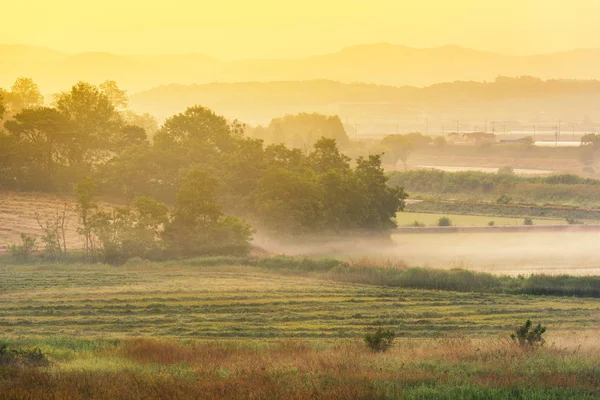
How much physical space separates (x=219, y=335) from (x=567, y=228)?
172ft

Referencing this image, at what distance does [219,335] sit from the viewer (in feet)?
75.5

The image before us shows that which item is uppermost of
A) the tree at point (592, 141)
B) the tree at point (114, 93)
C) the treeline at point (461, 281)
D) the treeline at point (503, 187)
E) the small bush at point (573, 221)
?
the tree at point (114, 93)

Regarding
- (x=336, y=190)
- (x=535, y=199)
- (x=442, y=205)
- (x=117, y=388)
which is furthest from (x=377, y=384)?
(x=535, y=199)

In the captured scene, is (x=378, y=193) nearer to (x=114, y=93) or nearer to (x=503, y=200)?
(x=503, y=200)

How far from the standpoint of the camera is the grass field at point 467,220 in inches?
2975

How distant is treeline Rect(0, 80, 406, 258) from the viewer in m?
48.2

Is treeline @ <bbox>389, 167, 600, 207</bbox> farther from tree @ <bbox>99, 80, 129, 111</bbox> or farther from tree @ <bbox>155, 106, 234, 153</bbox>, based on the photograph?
tree @ <bbox>99, 80, 129, 111</bbox>

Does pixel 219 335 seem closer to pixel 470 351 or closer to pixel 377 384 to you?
pixel 470 351

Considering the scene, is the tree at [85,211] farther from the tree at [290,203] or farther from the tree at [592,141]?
the tree at [592,141]

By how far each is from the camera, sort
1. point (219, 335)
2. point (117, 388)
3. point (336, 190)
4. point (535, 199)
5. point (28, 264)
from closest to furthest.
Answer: point (117, 388) → point (219, 335) → point (28, 264) → point (336, 190) → point (535, 199)

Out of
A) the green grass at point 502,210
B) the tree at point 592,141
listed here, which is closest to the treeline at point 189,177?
the green grass at point 502,210

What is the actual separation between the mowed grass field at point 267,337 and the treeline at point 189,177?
606 centimetres

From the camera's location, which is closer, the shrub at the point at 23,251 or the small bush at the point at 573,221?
the shrub at the point at 23,251

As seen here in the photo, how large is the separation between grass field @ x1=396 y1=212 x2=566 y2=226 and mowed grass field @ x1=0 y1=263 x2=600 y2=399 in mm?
37721
